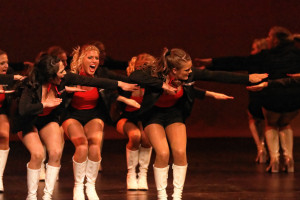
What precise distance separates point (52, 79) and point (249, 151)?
13.9 feet

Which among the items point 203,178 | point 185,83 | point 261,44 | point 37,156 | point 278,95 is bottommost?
point 203,178

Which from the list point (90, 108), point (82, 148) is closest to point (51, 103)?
point (82, 148)

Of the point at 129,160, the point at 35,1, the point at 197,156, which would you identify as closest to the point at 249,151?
the point at 197,156

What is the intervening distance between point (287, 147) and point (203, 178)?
1.15 meters

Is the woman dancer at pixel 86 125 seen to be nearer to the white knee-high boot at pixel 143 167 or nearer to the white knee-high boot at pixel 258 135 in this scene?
the white knee-high boot at pixel 143 167

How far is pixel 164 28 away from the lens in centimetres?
1027

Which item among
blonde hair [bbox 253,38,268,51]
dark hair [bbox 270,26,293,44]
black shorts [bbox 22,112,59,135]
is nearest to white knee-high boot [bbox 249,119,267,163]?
blonde hair [bbox 253,38,268,51]

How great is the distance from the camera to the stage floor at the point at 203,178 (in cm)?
571

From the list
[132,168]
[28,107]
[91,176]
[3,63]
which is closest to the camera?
[28,107]

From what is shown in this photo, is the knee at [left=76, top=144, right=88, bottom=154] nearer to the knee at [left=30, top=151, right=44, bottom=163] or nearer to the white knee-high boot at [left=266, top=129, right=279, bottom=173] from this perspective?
the knee at [left=30, top=151, right=44, bottom=163]

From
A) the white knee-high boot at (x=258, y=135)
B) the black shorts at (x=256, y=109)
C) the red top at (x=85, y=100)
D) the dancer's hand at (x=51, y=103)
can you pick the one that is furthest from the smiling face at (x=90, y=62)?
the white knee-high boot at (x=258, y=135)

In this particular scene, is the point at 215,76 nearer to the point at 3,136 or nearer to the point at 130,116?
the point at 130,116

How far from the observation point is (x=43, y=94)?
5.29 m

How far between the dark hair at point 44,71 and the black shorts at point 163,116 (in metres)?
0.85
